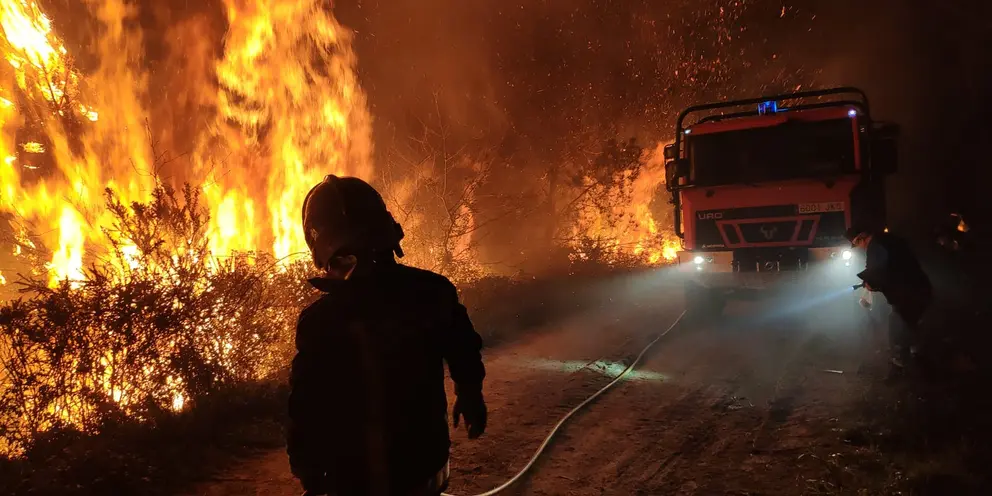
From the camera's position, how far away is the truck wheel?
8.96 metres

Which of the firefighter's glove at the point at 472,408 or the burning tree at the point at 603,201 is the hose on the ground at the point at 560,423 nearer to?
the firefighter's glove at the point at 472,408

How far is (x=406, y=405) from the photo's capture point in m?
1.95

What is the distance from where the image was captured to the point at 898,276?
5.83m

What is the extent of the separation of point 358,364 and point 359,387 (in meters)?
0.08

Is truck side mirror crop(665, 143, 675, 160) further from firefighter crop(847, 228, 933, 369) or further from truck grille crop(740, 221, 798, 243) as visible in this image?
firefighter crop(847, 228, 933, 369)

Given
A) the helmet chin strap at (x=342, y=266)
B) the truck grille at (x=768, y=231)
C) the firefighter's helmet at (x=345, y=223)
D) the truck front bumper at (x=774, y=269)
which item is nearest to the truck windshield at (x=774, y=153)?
the truck grille at (x=768, y=231)

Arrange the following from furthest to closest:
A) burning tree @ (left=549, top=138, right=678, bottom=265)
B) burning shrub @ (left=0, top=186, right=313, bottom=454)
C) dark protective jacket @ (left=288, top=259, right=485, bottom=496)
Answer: burning tree @ (left=549, top=138, right=678, bottom=265) < burning shrub @ (left=0, top=186, right=313, bottom=454) < dark protective jacket @ (left=288, top=259, right=485, bottom=496)

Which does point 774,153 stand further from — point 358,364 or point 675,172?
point 358,364

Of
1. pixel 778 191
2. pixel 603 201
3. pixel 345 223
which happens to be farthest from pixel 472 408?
pixel 603 201

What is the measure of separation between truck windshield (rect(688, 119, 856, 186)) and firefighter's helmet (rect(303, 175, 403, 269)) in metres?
7.54

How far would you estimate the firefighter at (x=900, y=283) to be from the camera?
578 cm

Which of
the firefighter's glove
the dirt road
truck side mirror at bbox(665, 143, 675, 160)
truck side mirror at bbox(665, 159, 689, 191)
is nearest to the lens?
the firefighter's glove

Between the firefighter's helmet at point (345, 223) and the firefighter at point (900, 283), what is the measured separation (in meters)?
6.01

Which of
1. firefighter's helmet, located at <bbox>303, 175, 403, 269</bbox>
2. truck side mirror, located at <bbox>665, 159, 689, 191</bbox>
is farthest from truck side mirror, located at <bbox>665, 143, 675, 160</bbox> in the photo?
firefighter's helmet, located at <bbox>303, 175, 403, 269</bbox>
